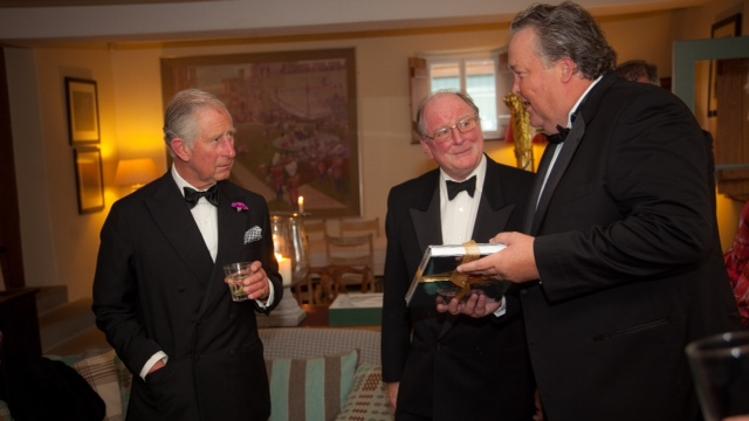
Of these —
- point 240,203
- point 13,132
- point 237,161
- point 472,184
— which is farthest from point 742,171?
point 13,132

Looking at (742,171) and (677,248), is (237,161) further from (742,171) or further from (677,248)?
(677,248)

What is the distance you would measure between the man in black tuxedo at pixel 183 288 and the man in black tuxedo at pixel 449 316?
48 centimetres

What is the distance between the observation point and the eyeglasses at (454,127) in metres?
2.11

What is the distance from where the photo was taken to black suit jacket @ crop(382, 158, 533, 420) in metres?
2.05

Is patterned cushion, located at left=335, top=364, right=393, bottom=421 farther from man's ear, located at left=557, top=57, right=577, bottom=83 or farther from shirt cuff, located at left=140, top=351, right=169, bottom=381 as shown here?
man's ear, located at left=557, top=57, right=577, bottom=83

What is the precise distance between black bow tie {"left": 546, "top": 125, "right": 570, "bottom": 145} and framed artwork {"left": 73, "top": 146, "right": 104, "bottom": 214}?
723 centimetres

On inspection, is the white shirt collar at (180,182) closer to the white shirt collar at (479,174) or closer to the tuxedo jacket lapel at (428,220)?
the tuxedo jacket lapel at (428,220)

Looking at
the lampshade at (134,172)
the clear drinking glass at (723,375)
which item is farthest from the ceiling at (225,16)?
the clear drinking glass at (723,375)

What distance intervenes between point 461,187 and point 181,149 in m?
0.92

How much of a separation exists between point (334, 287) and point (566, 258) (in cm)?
636

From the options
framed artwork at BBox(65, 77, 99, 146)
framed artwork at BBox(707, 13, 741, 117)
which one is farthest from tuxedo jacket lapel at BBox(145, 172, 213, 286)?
framed artwork at BBox(65, 77, 99, 146)

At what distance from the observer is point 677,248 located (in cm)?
128

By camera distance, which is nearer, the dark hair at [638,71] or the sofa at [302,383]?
the sofa at [302,383]

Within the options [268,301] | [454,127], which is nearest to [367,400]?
[268,301]
